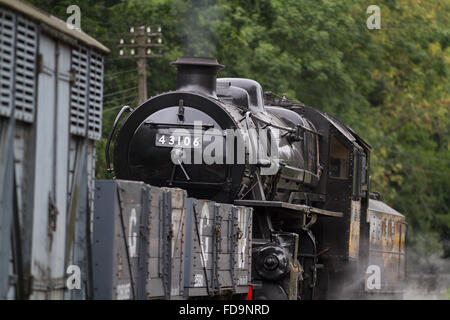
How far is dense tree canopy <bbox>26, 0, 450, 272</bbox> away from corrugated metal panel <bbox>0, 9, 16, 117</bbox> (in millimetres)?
12375

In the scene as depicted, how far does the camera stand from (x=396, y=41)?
106 ft

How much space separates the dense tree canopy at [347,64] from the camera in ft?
86.3

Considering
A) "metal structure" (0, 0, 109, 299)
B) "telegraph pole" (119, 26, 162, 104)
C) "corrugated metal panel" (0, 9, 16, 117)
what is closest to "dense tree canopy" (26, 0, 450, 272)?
"telegraph pole" (119, 26, 162, 104)

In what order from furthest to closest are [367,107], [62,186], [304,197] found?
[367,107] < [304,197] < [62,186]

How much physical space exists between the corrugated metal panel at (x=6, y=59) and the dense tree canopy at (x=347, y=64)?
12.4 meters

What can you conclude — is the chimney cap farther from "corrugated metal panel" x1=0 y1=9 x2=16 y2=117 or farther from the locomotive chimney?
"corrugated metal panel" x1=0 y1=9 x2=16 y2=117

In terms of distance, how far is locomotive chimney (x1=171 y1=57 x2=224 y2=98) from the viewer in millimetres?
12930

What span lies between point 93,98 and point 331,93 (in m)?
21.8

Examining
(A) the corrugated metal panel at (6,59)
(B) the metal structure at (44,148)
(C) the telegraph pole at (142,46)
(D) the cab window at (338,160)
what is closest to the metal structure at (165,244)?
(B) the metal structure at (44,148)

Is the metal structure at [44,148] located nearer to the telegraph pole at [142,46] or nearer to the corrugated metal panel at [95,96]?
the corrugated metal panel at [95,96]
